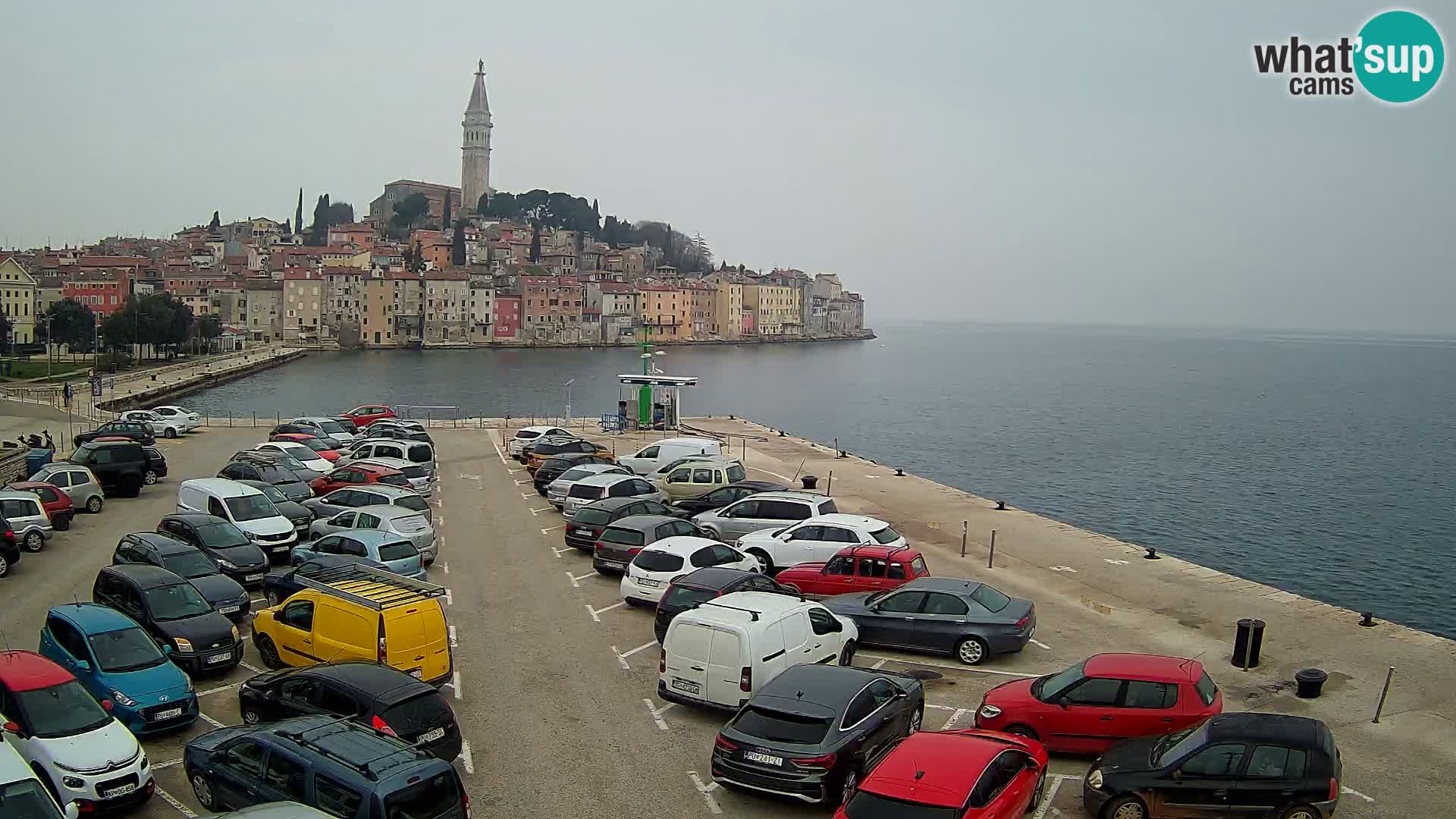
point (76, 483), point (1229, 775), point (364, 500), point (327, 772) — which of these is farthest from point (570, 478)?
point (1229, 775)

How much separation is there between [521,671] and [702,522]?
25.8 feet

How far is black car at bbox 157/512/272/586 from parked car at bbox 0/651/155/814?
6500mm

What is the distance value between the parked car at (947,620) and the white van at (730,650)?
1.90 m

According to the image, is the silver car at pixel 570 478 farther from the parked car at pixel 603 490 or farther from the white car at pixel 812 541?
the white car at pixel 812 541

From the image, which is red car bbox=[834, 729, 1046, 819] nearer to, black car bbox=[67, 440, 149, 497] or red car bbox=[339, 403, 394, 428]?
black car bbox=[67, 440, 149, 497]

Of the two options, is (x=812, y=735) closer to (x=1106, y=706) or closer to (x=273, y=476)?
(x=1106, y=706)

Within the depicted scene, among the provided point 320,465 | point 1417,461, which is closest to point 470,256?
point 1417,461

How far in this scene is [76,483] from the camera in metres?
22.4

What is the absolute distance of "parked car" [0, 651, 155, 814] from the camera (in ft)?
27.7

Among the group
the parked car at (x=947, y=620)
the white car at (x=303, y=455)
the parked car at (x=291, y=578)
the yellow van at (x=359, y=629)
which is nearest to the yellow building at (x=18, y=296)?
the white car at (x=303, y=455)

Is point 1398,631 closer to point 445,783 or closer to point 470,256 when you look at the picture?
point 445,783

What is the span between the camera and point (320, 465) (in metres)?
26.4

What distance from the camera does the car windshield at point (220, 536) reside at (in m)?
16.3

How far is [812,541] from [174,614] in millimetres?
9248
